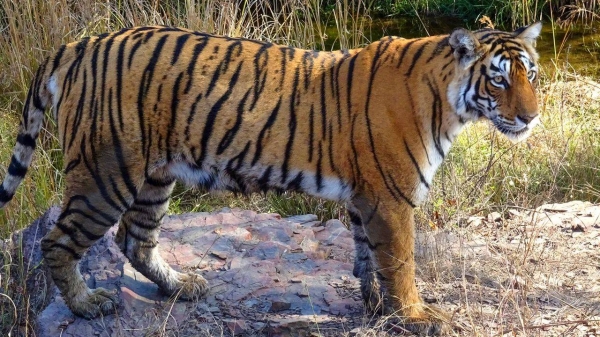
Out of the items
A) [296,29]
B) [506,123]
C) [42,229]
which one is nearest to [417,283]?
[506,123]

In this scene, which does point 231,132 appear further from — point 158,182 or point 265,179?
point 158,182

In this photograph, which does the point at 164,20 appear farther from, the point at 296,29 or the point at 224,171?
the point at 224,171

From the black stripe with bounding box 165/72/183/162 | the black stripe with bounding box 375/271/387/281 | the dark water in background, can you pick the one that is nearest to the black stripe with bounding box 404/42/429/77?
the black stripe with bounding box 375/271/387/281

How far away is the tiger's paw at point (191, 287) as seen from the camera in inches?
156

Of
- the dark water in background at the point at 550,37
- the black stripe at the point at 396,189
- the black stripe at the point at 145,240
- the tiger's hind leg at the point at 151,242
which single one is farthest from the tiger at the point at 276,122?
the dark water in background at the point at 550,37

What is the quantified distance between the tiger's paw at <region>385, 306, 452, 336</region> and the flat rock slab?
25 centimetres

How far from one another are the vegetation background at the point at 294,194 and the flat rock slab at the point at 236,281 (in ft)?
1.22

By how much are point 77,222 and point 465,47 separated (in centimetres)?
184

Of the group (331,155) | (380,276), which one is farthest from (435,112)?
(380,276)

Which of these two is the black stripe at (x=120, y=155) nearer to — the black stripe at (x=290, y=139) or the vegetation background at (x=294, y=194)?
the black stripe at (x=290, y=139)

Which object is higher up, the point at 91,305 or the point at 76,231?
the point at 76,231

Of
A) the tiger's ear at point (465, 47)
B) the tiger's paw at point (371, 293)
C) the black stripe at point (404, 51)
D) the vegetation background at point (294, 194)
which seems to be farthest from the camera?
the vegetation background at point (294, 194)

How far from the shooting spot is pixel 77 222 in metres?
3.64

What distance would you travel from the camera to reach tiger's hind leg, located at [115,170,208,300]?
3980mm
